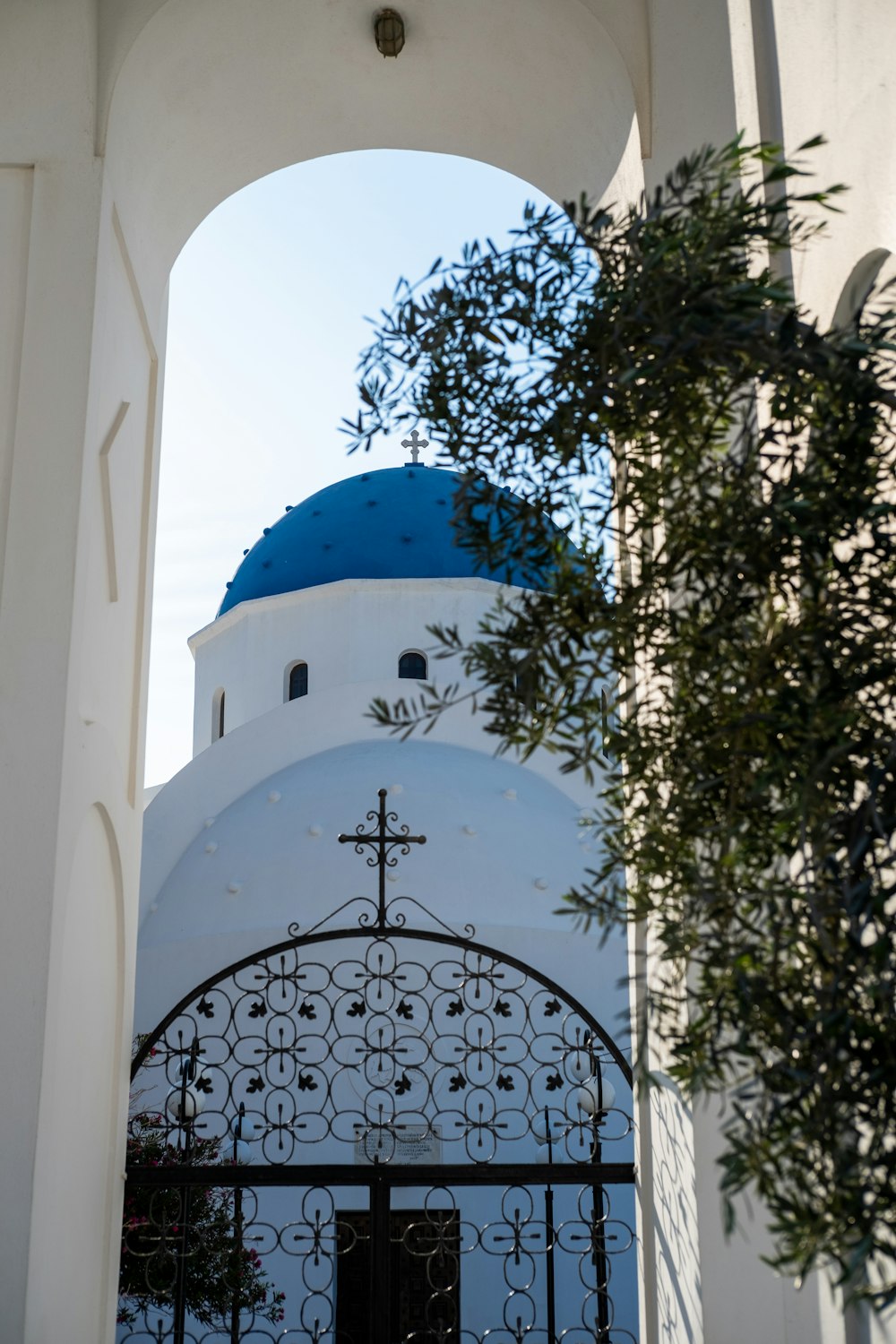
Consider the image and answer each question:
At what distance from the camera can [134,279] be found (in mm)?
5070

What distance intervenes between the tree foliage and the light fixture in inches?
127

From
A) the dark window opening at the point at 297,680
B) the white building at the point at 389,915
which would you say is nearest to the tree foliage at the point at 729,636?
the white building at the point at 389,915

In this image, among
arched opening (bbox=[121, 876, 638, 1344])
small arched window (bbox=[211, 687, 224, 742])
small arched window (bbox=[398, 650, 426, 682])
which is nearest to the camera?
arched opening (bbox=[121, 876, 638, 1344])

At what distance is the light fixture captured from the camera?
511 centimetres

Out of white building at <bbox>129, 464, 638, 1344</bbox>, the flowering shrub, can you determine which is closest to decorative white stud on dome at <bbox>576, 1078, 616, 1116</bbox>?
the flowering shrub

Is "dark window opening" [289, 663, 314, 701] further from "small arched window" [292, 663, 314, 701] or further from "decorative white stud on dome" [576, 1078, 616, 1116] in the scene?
"decorative white stud on dome" [576, 1078, 616, 1116]

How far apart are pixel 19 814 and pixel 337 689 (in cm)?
994

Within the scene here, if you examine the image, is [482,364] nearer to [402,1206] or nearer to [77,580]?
[77,580]

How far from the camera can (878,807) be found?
1.82 meters

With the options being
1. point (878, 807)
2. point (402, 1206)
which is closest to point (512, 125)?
point (878, 807)

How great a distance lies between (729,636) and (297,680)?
50.8 ft

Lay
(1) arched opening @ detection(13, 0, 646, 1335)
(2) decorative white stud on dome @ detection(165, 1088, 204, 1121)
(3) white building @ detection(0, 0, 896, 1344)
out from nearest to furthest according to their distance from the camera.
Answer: (3) white building @ detection(0, 0, 896, 1344) → (1) arched opening @ detection(13, 0, 646, 1335) → (2) decorative white stud on dome @ detection(165, 1088, 204, 1121)

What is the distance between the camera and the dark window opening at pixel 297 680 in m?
17.2

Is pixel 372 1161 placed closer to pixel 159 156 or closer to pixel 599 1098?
pixel 599 1098
